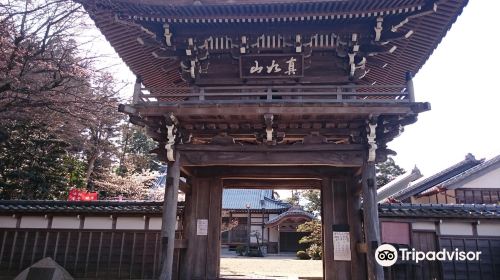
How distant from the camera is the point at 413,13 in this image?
9.02m

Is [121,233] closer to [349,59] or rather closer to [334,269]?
[334,269]

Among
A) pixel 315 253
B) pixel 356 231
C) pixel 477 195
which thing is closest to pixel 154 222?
pixel 356 231

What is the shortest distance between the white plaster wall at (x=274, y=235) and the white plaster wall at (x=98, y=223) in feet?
81.9

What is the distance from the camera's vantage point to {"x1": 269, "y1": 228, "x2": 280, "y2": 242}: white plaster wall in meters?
35.7

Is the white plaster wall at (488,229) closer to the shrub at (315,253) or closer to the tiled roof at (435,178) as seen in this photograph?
the tiled roof at (435,178)

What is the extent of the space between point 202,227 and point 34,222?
6636mm

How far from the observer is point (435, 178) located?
74.8 feet

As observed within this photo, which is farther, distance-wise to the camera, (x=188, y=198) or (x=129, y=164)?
(x=129, y=164)

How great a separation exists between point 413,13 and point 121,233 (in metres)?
11.4

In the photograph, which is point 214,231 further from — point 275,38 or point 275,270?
point 275,270

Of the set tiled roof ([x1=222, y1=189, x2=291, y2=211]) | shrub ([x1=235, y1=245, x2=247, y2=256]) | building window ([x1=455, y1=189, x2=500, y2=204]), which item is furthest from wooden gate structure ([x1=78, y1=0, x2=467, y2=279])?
tiled roof ([x1=222, y1=189, x2=291, y2=211])

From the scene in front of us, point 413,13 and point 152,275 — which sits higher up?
point 413,13

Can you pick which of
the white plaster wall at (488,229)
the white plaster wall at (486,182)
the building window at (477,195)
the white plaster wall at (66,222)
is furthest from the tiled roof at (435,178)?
the white plaster wall at (66,222)

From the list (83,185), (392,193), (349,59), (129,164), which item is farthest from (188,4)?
(129,164)
